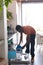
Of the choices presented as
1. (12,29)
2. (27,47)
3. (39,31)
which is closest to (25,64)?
(27,47)


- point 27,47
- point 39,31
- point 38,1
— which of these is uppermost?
point 38,1

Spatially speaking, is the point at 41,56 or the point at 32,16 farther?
the point at 32,16

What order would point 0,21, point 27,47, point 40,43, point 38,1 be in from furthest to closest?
point 40,43 < point 38,1 < point 27,47 < point 0,21

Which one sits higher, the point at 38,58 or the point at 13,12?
the point at 13,12

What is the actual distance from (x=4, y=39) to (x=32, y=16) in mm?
3931

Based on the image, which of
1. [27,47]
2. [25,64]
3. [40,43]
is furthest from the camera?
[40,43]

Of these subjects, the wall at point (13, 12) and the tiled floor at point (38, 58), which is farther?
the wall at point (13, 12)

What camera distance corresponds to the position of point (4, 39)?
229 centimetres

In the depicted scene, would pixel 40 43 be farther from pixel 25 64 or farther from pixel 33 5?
pixel 25 64

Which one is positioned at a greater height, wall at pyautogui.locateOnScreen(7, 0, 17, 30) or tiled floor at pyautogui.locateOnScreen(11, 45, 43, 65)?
wall at pyautogui.locateOnScreen(7, 0, 17, 30)

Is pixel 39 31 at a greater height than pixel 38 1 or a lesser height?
lesser

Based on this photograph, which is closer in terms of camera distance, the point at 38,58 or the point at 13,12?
the point at 38,58

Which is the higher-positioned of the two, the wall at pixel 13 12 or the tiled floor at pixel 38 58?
the wall at pixel 13 12

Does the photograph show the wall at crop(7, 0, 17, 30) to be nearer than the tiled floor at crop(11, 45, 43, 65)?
No
